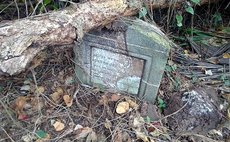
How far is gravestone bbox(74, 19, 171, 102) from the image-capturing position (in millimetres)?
2113

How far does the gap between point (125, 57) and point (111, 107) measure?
0.44 meters

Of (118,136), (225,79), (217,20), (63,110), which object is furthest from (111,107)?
(217,20)

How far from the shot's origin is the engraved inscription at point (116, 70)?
229 cm

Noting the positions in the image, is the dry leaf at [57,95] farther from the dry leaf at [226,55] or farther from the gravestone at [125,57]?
the dry leaf at [226,55]

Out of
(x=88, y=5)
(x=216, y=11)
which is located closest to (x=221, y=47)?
(x=216, y=11)

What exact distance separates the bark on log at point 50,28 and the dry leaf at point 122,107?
27.2 inches

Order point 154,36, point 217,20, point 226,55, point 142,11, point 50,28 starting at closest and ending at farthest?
point 50,28
point 154,36
point 142,11
point 226,55
point 217,20

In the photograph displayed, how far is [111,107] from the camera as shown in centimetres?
238

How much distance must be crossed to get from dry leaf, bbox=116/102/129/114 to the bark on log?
69 cm

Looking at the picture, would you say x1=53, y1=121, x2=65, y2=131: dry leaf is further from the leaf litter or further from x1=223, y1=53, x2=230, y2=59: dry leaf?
x1=223, y1=53, x2=230, y2=59: dry leaf

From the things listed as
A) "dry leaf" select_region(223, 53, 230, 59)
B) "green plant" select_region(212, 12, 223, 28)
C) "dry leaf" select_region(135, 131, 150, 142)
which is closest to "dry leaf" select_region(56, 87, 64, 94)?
"dry leaf" select_region(135, 131, 150, 142)

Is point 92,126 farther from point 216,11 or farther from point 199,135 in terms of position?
point 216,11

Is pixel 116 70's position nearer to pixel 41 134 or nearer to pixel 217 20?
pixel 41 134

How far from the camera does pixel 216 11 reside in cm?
323
